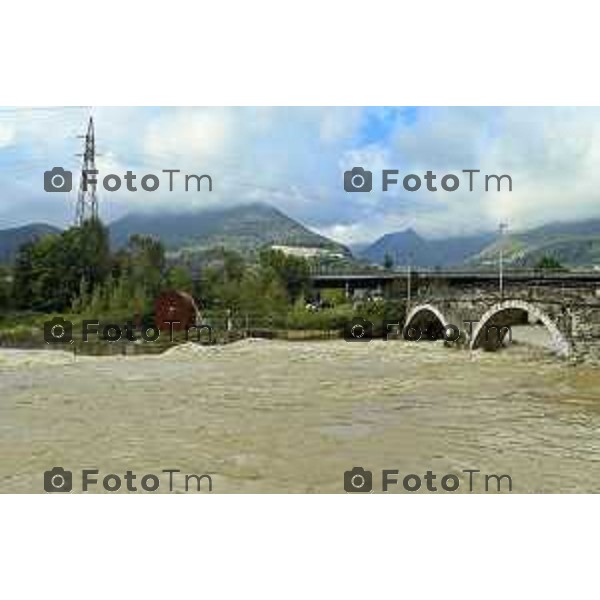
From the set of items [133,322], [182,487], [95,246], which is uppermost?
[95,246]

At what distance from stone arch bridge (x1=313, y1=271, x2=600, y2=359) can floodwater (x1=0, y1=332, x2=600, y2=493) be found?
0.86 metres

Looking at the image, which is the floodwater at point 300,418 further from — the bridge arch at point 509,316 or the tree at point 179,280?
the tree at point 179,280

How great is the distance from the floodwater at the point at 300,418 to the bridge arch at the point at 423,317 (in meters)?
4.59

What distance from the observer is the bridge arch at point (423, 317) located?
27.2m

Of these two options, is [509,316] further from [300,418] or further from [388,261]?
[388,261]

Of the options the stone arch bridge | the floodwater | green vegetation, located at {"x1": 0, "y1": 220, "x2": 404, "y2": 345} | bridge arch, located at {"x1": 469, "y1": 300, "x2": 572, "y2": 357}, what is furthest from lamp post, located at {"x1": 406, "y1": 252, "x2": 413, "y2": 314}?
the floodwater

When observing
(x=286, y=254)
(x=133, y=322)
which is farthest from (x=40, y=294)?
(x=286, y=254)

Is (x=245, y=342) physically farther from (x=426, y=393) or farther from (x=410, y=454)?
(x=410, y=454)

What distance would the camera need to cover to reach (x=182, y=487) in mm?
7957

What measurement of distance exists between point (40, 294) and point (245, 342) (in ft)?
18.5

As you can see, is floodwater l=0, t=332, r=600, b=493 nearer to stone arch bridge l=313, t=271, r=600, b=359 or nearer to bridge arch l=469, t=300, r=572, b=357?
bridge arch l=469, t=300, r=572, b=357

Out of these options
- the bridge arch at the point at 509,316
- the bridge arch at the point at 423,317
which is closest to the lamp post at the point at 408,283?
the bridge arch at the point at 423,317

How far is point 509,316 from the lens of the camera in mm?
23875

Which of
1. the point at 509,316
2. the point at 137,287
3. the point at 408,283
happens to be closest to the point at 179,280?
the point at 137,287
